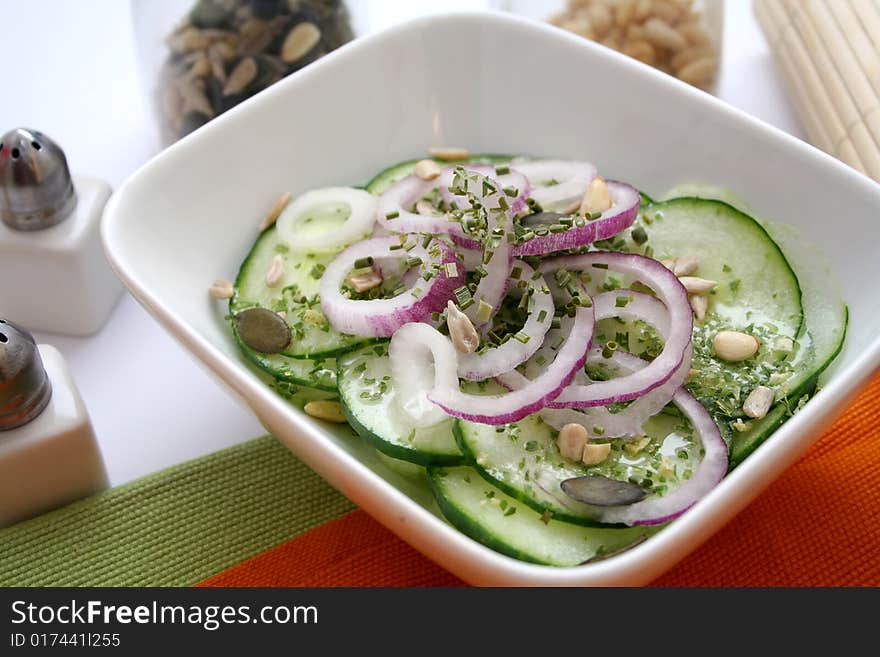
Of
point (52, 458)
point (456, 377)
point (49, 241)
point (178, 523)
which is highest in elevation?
point (456, 377)

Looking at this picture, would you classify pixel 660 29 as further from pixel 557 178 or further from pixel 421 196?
pixel 421 196

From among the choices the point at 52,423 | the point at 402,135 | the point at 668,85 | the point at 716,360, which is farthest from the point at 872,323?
the point at 52,423

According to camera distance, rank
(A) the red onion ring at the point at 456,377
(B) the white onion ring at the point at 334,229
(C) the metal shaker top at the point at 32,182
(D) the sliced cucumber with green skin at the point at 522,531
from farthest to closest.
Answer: (C) the metal shaker top at the point at 32,182, (B) the white onion ring at the point at 334,229, (A) the red onion ring at the point at 456,377, (D) the sliced cucumber with green skin at the point at 522,531

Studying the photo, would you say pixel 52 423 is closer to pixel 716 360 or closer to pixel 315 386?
pixel 315 386

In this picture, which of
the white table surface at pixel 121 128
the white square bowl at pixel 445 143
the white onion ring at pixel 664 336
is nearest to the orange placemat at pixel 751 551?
the white square bowl at pixel 445 143

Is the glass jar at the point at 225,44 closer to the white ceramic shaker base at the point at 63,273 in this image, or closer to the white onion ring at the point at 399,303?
the white ceramic shaker base at the point at 63,273

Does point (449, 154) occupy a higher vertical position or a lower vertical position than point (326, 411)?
higher

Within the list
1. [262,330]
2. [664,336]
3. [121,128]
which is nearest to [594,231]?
[664,336]
